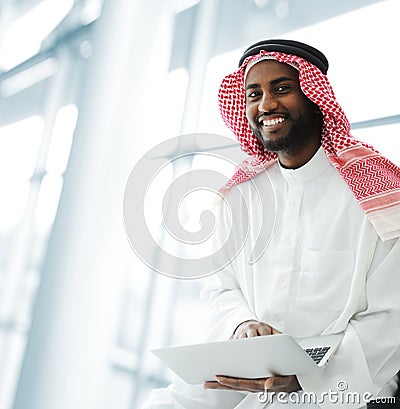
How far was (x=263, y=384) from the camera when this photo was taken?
4.46 feet

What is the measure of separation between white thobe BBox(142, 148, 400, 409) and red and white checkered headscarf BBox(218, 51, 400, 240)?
0.14 feet

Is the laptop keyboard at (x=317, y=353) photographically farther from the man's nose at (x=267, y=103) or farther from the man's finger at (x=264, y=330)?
the man's nose at (x=267, y=103)

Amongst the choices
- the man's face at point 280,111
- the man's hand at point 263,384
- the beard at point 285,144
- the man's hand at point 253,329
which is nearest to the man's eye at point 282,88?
the man's face at point 280,111

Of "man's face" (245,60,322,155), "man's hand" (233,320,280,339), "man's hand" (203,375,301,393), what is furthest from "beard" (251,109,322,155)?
"man's hand" (203,375,301,393)

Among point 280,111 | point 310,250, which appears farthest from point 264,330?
point 280,111

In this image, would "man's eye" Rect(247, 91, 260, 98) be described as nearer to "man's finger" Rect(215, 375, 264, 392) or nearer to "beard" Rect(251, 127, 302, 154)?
"beard" Rect(251, 127, 302, 154)

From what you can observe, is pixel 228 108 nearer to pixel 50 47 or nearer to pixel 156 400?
pixel 156 400

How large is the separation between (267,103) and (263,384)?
724 mm

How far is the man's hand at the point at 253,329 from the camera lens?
141cm

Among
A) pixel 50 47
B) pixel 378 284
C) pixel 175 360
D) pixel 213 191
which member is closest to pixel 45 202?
pixel 50 47

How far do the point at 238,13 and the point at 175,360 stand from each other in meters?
1.79

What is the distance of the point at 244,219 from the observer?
173 cm

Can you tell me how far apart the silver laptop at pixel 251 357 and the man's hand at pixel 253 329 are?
0.29ft

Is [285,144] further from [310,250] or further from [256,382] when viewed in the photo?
[256,382]
